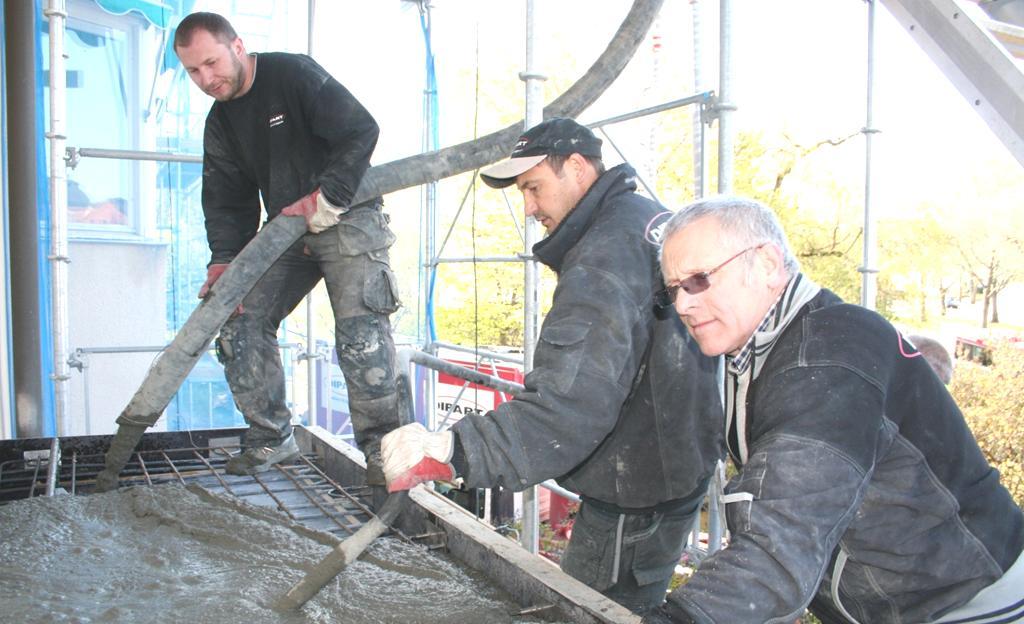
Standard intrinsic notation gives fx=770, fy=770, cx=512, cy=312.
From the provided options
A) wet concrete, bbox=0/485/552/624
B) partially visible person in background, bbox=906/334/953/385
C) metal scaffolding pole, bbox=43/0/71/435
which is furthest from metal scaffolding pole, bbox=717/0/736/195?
metal scaffolding pole, bbox=43/0/71/435

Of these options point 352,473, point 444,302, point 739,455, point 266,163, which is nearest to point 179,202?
point 266,163

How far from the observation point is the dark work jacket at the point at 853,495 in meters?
1.18

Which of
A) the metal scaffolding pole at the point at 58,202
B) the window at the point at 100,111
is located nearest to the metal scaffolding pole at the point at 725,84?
the metal scaffolding pole at the point at 58,202

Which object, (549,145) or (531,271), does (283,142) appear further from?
(549,145)

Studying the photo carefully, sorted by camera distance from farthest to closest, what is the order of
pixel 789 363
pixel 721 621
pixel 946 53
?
pixel 946 53, pixel 789 363, pixel 721 621

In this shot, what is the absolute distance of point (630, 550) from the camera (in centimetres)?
210

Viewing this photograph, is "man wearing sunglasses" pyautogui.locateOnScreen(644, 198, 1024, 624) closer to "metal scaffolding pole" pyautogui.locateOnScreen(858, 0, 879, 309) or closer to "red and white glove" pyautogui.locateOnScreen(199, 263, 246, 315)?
"red and white glove" pyautogui.locateOnScreen(199, 263, 246, 315)

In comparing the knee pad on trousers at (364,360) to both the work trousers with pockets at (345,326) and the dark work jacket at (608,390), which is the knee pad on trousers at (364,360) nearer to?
the work trousers with pockets at (345,326)

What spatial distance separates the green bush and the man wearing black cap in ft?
27.5

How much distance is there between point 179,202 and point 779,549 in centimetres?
621

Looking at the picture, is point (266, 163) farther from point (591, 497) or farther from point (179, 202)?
point (179, 202)

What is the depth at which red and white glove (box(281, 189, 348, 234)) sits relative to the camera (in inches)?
112

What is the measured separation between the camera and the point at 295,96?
299cm

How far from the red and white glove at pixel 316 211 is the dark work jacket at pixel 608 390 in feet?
3.57
